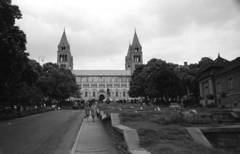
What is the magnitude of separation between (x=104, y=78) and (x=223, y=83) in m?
116

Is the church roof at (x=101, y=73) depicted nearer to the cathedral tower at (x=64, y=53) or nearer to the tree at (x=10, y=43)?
the cathedral tower at (x=64, y=53)

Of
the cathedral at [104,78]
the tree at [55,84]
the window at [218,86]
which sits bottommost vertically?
the window at [218,86]

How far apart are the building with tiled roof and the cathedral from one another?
90.1 meters

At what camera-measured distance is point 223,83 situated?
3169cm

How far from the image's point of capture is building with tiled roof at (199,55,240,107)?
92.6 feet

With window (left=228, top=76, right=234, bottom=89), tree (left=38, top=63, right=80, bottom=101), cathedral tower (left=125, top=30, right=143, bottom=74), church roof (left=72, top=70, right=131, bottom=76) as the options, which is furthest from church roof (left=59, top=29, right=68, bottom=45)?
window (left=228, top=76, right=234, bottom=89)

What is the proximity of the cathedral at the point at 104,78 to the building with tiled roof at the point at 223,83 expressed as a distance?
295ft

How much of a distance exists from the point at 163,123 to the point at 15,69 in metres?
13.7

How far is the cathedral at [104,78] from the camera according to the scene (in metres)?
122

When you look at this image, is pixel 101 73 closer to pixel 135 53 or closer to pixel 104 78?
pixel 104 78

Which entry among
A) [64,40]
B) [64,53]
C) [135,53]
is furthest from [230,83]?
[64,40]

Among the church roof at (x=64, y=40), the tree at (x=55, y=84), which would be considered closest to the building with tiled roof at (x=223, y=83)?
the tree at (x=55, y=84)

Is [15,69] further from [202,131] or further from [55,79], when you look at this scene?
[55,79]

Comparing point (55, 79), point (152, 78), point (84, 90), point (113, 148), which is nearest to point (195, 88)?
point (152, 78)
